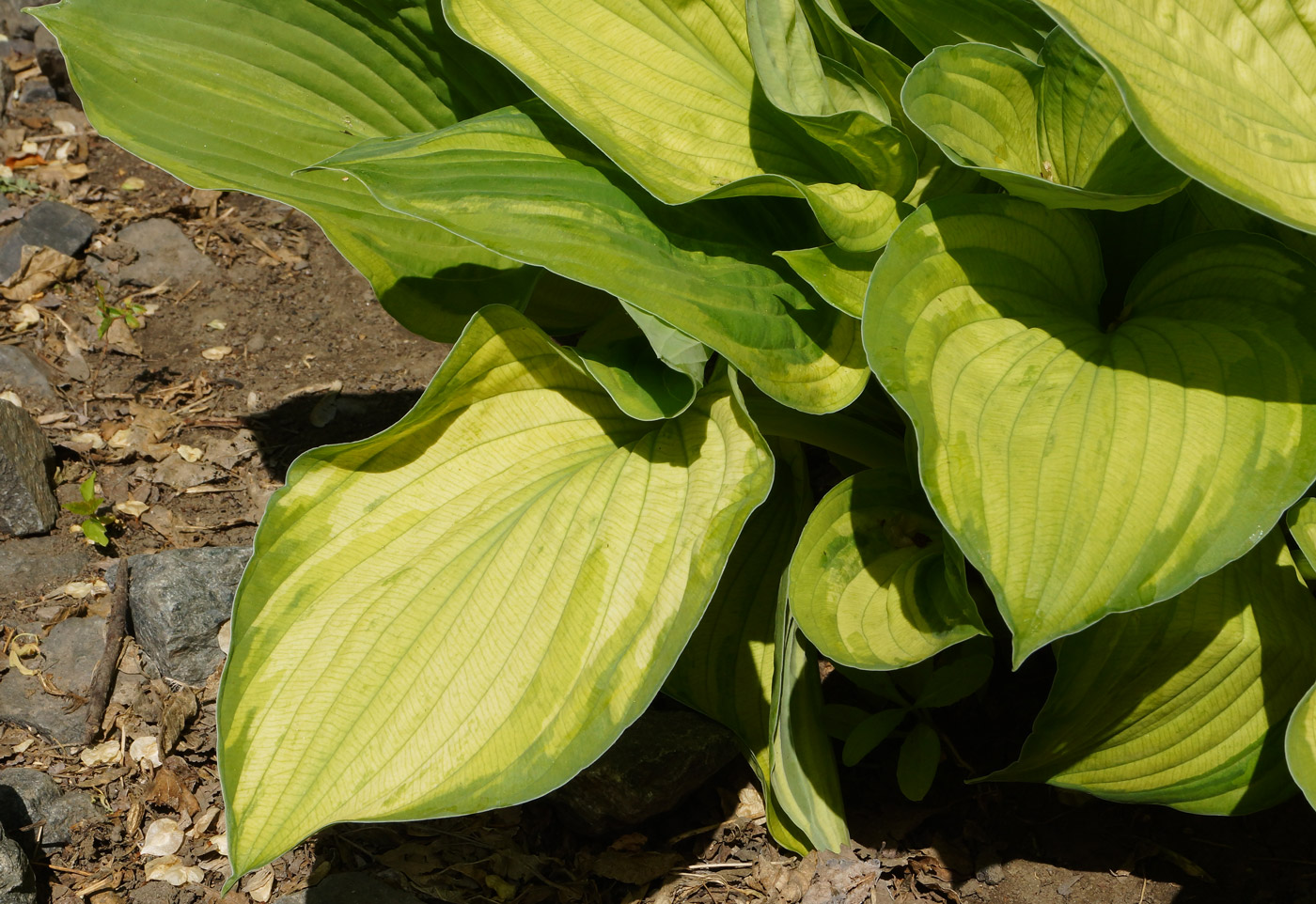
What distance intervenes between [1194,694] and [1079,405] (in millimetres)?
497

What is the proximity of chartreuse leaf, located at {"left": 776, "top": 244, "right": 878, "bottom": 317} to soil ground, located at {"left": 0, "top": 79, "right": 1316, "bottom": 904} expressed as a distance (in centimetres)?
83

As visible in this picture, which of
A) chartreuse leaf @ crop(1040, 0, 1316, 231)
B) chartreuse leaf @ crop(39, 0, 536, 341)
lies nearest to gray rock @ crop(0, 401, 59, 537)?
chartreuse leaf @ crop(39, 0, 536, 341)

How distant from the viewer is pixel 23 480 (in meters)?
1.92

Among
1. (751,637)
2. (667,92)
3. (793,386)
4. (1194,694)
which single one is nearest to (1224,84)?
(793,386)

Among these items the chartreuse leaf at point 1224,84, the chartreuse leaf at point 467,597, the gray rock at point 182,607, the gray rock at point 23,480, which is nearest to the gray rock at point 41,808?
the gray rock at point 182,607

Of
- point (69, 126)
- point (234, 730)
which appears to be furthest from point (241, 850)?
point (69, 126)

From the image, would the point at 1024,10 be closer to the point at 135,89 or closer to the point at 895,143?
the point at 895,143

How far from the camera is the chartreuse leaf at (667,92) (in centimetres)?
129

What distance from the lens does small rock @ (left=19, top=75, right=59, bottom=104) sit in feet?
9.43

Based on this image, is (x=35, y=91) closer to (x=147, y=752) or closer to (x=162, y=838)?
(x=147, y=752)

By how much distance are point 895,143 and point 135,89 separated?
1.02 metres

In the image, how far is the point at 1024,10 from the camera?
1300 mm

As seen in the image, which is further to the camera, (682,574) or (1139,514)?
(682,574)

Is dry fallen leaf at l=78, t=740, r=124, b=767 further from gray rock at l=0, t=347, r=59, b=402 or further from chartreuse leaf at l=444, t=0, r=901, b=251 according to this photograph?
chartreuse leaf at l=444, t=0, r=901, b=251
